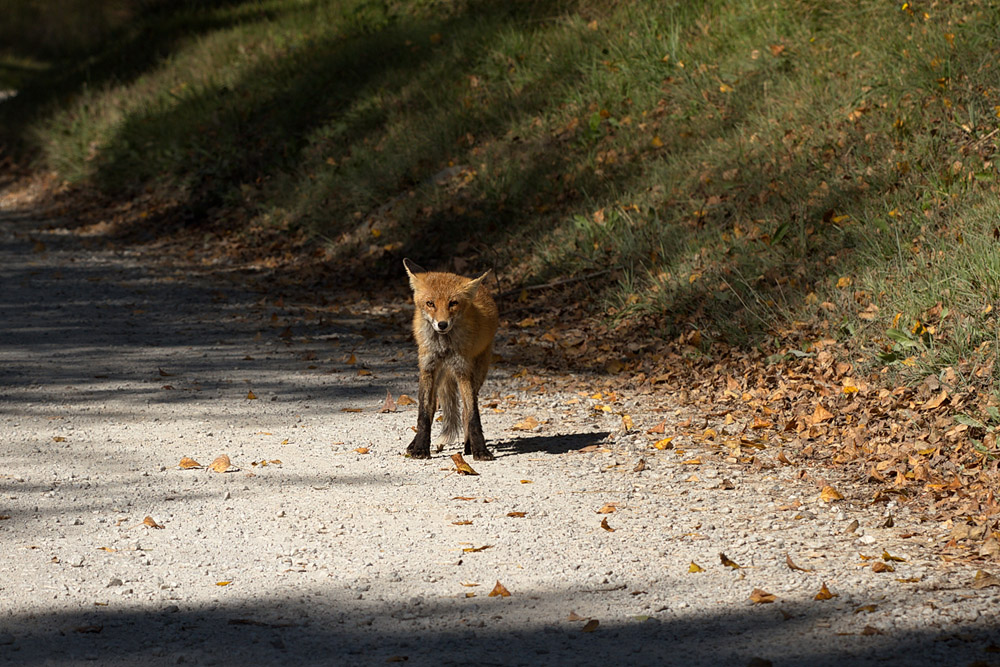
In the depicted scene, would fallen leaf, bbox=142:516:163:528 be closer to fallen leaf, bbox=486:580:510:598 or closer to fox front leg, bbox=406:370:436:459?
fox front leg, bbox=406:370:436:459

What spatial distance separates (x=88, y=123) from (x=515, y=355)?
1559 centimetres

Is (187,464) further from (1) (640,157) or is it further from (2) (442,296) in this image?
(1) (640,157)

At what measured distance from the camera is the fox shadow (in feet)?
22.0

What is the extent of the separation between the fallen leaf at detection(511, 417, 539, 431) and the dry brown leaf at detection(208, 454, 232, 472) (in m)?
2.05

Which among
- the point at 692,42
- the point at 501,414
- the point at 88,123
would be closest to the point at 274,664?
the point at 501,414

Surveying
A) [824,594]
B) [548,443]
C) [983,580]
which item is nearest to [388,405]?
[548,443]

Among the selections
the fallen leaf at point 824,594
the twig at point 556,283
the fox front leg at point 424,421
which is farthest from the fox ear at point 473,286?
the twig at point 556,283

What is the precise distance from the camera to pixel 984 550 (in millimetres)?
4746

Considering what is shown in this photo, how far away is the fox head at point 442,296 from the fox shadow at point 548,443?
0.99 meters

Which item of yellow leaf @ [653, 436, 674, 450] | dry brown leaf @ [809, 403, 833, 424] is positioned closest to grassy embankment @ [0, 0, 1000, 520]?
dry brown leaf @ [809, 403, 833, 424]

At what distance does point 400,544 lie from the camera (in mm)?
5055

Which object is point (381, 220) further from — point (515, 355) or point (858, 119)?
point (858, 119)

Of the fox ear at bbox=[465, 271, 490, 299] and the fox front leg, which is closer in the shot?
the fox ear at bbox=[465, 271, 490, 299]

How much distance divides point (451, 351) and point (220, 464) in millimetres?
1586
